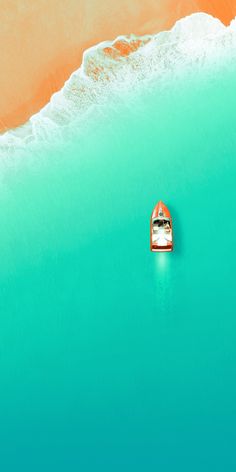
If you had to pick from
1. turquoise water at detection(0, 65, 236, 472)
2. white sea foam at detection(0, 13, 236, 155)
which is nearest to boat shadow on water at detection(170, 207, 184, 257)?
turquoise water at detection(0, 65, 236, 472)

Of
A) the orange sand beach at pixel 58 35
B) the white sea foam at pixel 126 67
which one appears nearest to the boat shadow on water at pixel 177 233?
the white sea foam at pixel 126 67

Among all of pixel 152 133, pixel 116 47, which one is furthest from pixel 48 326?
pixel 116 47

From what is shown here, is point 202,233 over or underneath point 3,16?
underneath

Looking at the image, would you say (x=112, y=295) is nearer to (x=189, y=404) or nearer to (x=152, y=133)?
(x=189, y=404)

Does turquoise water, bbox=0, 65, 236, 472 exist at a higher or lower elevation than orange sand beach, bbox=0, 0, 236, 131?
lower

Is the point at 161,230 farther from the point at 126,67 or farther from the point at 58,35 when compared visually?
the point at 58,35

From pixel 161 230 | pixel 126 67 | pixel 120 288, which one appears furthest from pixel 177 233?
pixel 126 67

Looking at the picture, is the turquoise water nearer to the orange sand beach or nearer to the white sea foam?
the white sea foam
